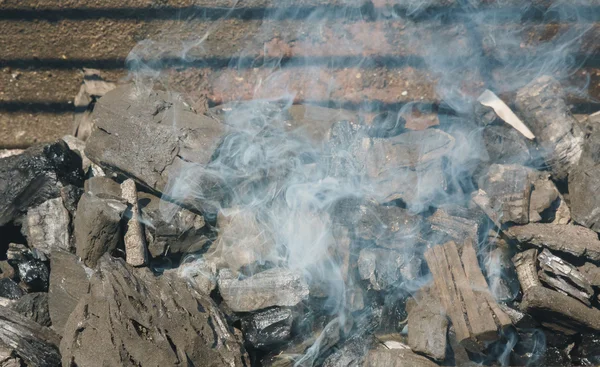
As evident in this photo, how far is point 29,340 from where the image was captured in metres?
3.92

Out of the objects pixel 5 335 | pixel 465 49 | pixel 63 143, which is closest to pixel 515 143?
pixel 465 49

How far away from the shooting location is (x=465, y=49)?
531 cm

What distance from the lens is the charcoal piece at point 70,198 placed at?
14.5ft

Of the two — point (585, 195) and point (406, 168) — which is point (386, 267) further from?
point (585, 195)

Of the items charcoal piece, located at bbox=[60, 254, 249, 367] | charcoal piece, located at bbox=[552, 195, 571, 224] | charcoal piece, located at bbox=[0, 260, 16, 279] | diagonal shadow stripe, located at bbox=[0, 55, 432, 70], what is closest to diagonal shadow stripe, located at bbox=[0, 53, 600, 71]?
diagonal shadow stripe, located at bbox=[0, 55, 432, 70]

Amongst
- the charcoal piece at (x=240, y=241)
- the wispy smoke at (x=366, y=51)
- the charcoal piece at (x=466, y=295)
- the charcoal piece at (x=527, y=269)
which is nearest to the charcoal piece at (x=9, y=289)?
the charcoal piece at (x=240, y=241)

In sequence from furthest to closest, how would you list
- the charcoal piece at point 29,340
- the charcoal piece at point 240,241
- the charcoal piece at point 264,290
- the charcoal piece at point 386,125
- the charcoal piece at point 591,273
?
the charcoal piece at point 386,125, the charcoal piece at point 240,241, the charcoal piece at point 591,273, the charcoal piece at point 264,290, the charcoal piece at point 29,340

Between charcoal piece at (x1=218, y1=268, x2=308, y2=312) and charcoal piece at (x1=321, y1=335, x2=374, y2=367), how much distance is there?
515mm

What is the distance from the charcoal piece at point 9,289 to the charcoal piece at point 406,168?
3011 mm

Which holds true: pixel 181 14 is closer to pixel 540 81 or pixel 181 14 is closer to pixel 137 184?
pixel 137 184

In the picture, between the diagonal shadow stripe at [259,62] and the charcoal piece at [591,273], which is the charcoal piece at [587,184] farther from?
the diagonal shadow stripe at [259,62]

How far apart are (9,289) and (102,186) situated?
42.7 inches

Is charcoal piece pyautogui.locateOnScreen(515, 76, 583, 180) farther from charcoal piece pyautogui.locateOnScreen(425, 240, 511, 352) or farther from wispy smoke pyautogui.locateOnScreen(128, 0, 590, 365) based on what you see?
charcoal piece pyautogui.locateOnScreen(425, 240, 511, 352)

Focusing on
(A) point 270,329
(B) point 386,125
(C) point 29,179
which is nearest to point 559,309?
(B) point 386,125
